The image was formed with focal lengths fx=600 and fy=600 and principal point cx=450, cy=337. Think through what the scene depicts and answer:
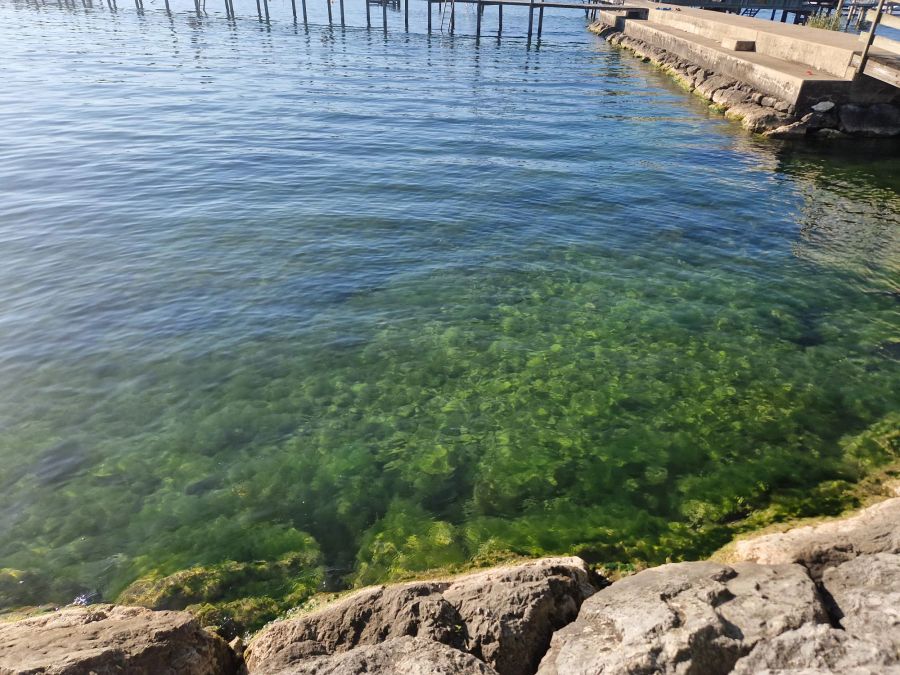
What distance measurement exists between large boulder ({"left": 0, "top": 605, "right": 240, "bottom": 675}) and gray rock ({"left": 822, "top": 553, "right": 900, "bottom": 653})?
4293mm

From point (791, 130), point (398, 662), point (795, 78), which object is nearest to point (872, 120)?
point (791, 130)

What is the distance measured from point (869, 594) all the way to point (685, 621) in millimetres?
1339

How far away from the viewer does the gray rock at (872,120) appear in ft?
63.5

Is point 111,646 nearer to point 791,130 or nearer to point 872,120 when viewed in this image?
point 791,130

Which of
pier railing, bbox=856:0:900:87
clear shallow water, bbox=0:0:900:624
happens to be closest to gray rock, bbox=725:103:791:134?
clear shallow water, bbox=0:0:900:624

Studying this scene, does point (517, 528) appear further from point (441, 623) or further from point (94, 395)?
point (94, 395)

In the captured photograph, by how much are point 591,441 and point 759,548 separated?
7.34ft

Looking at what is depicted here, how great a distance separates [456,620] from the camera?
4.35m

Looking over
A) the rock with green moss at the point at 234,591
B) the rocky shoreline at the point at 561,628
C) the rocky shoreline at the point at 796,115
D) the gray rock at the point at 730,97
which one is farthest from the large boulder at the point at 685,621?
the gray rock at the point at 730,97

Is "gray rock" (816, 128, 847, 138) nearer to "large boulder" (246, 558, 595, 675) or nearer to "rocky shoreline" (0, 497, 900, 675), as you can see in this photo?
"rocky shoreline" (0, 497, 900, 675)

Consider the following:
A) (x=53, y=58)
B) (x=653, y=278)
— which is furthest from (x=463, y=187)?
A: (x=53, y=58)

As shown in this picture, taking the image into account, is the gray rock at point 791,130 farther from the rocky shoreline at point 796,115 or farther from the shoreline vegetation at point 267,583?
the shoreline vegetation at point 267,583

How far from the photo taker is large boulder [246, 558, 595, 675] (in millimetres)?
4156

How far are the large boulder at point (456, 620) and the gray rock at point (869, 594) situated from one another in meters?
1.73
